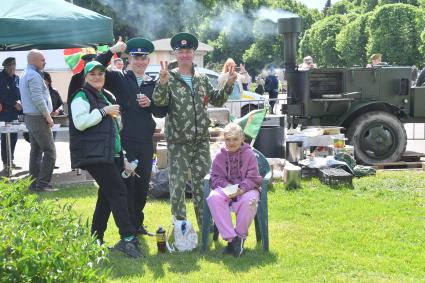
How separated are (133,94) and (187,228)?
1302mm

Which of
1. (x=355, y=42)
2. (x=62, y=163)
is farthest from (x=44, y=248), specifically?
(x=355, y=42)

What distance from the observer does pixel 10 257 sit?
2498 millimetres

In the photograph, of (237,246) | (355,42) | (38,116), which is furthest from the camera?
(355,42)

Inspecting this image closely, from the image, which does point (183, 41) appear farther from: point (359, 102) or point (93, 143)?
point (359, 102)

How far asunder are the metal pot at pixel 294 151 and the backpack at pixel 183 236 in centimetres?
431

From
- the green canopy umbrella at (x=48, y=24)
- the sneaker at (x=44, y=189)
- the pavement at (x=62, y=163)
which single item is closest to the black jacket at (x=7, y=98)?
the pavement at (x=62, y=163)

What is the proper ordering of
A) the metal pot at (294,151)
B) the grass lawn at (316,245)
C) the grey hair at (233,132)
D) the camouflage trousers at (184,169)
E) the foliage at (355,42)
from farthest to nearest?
the foliage at (355,42)
the metal pot at (294,151)
the camouflage trousers at (184,169)
the grey hair at (233,132)
the grass lawn at (316,245)

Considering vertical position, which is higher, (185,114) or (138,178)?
(185,114)

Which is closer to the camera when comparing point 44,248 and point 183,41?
point 44,248

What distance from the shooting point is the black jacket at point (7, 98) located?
391 inches

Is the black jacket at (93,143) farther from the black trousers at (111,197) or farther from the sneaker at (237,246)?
the sneaker at (237,246)

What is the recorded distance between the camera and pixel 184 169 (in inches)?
221

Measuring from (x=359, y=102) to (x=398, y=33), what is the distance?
126ft

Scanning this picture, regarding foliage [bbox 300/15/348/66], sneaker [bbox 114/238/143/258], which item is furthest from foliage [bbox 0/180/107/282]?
foliage [bbox 300/15/348/66]
